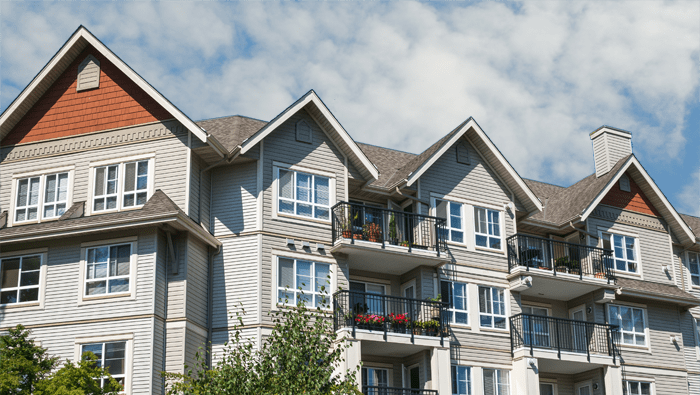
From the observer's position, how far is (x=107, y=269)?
25.1 m

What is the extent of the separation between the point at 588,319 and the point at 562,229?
3.80 m

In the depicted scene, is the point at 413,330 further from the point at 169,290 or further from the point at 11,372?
the point at 11,372

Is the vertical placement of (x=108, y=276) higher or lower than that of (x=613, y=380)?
higher

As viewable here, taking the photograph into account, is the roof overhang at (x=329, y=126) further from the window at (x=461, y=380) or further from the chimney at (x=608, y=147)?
the chimney at (x=608, y=147)

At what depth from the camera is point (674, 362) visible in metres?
33.6

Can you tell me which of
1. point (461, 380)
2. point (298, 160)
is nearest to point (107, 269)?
point (298, 160)

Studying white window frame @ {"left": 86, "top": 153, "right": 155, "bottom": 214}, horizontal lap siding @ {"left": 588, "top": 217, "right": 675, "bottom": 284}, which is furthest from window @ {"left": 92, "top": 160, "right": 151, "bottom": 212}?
horizontal lap siding @ {"left": 588, "top": 217, "right": 675, "bottom": 284}

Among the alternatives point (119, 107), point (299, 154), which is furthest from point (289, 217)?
point (119, 107)

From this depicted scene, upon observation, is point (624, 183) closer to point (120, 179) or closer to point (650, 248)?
point (650, 248)

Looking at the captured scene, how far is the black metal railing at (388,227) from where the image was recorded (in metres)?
28.3

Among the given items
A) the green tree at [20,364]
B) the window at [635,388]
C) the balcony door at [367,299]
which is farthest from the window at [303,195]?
the window at [635,388]

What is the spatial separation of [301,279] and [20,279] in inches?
345

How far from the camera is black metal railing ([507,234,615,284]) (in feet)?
104

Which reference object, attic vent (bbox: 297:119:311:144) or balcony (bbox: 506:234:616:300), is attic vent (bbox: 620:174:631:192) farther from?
attic vent (bbox: 297:119:311:144)
